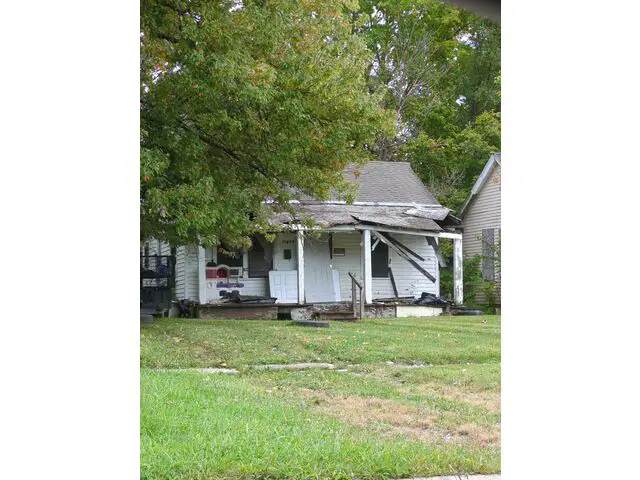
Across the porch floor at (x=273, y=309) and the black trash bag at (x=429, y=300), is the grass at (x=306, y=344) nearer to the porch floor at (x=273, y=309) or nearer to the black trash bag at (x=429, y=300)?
the porch floor at (x=273, y=309)

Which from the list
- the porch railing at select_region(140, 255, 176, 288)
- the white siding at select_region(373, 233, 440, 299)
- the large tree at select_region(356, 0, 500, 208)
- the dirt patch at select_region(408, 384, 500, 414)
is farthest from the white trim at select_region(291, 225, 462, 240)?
the dirt patch at select_region(408, 384, 500, 414)

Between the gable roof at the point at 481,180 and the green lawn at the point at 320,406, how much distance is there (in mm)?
6220

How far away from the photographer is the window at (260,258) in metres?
12.0

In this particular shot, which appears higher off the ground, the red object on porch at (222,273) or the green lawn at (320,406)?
the red object on porch at (222,273)

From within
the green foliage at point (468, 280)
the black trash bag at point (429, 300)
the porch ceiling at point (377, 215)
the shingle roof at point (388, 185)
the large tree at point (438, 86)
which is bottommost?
the black trash bag at point (429, 300)

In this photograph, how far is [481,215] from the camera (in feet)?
48.3

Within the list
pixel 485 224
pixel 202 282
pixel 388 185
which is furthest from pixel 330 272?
pixel 485 224

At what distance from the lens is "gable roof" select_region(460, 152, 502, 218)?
13930 mm

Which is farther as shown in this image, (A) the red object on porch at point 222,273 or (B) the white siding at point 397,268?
(B) the white siding at point 397,268

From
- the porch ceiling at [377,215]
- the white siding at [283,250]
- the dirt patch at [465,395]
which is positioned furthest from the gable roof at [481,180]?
the dirt patch at [465,395]

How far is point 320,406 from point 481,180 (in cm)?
1089

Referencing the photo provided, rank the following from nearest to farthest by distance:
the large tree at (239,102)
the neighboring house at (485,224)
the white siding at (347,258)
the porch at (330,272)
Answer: the large tree at (239,102) < the porch at (330,272) < the white siding at (347,258) < the neighboring house at (485,224)

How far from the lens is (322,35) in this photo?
7551mm
